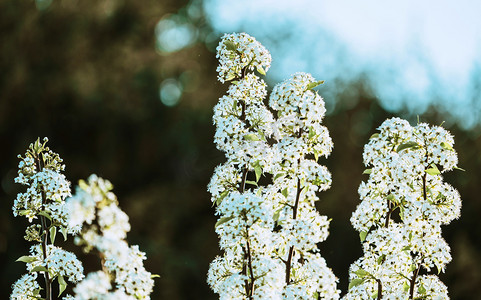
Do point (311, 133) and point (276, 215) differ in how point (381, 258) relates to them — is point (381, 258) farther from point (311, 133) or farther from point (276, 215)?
point (311, 133)

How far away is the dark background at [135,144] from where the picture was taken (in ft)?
42.1

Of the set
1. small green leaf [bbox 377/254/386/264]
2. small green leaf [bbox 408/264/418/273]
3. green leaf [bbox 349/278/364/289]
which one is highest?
small green leaf [bbox 377/254/386/264]

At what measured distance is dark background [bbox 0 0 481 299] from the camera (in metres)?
12.8

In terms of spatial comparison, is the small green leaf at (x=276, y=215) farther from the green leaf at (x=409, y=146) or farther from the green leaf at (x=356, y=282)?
the green leaf at (x=409, y=146)

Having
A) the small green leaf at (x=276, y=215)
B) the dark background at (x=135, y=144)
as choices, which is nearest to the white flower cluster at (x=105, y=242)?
the small green leaf at (x=276, y=215)

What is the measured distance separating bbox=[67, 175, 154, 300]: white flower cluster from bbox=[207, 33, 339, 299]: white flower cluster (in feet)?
2.46

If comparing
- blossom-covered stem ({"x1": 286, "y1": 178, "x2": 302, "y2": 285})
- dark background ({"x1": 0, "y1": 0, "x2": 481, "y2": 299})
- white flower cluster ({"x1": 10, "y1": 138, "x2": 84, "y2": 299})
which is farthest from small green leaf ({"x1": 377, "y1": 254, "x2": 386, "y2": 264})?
dark background ({"x1": 0, "y1": 0, "x2": 481, "y2": 299})

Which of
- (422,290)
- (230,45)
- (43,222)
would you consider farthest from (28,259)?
(422,290)

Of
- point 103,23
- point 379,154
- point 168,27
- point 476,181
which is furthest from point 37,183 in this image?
point 168,27

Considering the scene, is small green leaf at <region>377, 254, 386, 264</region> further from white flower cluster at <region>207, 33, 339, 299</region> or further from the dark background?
the dark background

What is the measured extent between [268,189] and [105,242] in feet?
5.04

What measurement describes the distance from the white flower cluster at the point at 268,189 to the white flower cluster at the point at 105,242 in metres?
0.75

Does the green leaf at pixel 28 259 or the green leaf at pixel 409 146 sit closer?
the green leaf at pixel 409 146

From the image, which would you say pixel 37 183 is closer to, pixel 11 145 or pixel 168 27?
pixel 11 145
